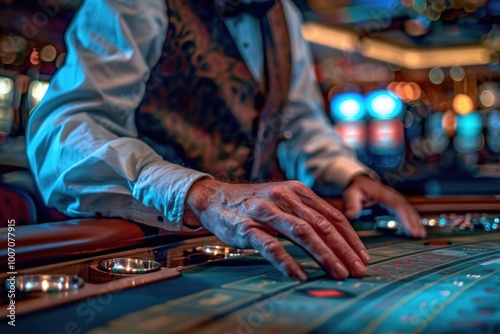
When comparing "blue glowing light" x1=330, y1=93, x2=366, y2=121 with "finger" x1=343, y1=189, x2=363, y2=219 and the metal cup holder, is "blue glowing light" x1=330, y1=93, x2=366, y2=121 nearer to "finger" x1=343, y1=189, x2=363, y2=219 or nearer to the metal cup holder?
"finger" x1=343, y1=189, x2=363, y2=219

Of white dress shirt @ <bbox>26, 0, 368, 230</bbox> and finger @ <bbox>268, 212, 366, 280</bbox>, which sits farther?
white dress shirt @ <bbox>26, 0, 368, 230</bbox>

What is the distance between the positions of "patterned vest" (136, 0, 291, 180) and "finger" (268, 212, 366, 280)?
113 centimetres

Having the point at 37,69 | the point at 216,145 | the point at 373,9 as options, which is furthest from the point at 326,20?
the point at 216,145

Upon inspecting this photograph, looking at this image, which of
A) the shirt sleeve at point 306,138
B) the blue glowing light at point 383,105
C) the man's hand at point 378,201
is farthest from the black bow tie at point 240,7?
the blue glowing light at point 383,105

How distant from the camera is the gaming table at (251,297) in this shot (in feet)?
2.21

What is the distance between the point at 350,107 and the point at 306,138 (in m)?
9.10

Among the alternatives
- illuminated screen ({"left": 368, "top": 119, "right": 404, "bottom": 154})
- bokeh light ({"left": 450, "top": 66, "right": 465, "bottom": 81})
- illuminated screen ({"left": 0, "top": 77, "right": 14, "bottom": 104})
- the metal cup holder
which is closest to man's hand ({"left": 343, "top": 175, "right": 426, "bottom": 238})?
the metal cup holder

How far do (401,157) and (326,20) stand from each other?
2.88 m

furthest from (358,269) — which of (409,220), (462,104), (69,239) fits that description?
(462,104)

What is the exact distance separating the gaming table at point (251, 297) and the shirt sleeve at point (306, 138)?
1.10 metres

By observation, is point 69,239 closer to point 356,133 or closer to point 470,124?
point 470,124

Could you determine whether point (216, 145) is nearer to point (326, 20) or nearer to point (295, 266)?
point (295, 266)

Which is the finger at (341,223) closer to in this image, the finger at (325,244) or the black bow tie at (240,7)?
the finger at (325,244)

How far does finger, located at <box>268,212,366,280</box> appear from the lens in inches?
36.1
